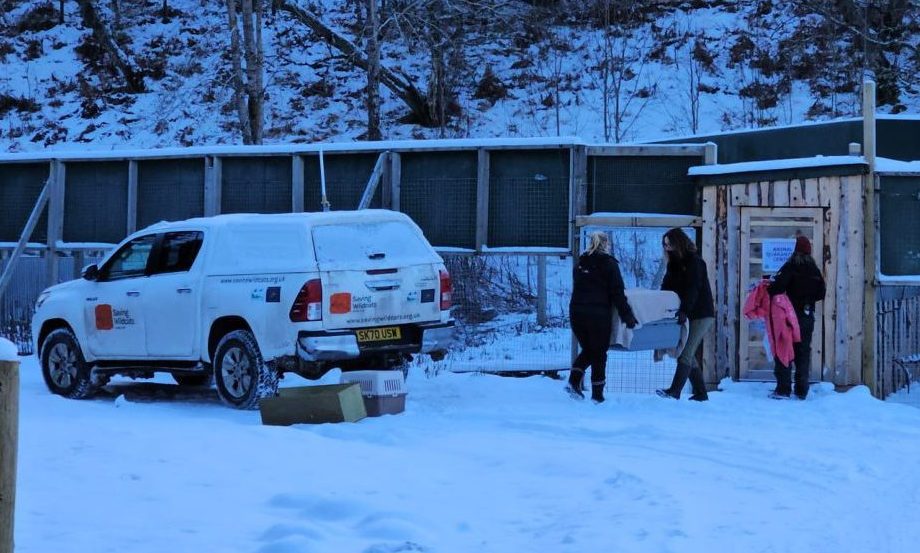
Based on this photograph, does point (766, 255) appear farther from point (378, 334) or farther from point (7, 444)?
point (7, 444)

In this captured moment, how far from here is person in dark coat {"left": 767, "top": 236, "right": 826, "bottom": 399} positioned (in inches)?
490

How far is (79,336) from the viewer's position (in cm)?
1294

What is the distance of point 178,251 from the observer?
40.7 ft

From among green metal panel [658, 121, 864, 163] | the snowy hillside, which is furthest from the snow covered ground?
the snowy hillside

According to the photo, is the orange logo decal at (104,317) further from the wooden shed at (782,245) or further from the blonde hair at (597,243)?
the wooden shed at (782,245)

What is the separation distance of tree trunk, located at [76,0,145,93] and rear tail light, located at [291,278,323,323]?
27198 mm

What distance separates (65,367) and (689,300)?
21.5ft

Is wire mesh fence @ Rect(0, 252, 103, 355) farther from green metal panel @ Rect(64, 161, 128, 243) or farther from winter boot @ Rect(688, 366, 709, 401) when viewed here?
winter boot @ Rect(688, 366, 709, 401)

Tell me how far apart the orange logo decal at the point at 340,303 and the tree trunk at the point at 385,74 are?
63.3 ft

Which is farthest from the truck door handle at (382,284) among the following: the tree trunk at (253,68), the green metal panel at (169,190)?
the tree trunk at (253,68)

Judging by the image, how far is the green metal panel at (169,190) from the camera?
16.2 m

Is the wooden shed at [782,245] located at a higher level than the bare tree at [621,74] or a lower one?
lower

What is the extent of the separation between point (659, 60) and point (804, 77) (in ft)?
13.0

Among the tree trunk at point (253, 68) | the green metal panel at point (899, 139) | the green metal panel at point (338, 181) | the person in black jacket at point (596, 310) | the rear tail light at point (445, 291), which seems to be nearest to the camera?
the person in black jacket at point (596, 310)
